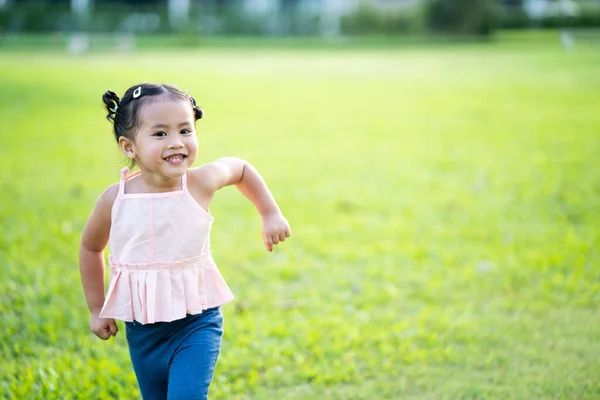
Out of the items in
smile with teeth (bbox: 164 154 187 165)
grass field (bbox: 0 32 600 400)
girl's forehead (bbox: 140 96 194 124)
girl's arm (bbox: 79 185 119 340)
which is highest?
girl's forehead (bbox: 140 96 194 124)

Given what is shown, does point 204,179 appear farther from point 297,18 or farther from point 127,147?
point 297,18

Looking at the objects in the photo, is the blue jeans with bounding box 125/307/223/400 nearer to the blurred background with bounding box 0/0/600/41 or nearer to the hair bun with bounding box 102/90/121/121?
the hair bun with bounding box 102/90/121/121

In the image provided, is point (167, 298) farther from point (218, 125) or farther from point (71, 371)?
point (218, 125)

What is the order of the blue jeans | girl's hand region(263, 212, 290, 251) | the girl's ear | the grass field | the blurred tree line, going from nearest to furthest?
the blue jeans → the girl's ear → girl's hand region(263, 212, 290, 251) → the grass field → the blurred tree line

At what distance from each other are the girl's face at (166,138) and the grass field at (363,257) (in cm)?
28

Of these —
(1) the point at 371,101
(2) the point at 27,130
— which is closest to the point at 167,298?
(2) the point at 27,130

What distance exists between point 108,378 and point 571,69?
19.9 m

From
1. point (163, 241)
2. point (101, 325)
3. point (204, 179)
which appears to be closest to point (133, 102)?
point (204, 179)

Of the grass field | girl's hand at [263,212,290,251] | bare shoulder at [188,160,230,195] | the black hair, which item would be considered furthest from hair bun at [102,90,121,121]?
girl's hand at [263,212,290,251]

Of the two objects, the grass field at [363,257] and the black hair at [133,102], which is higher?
the black hair at [133,102]

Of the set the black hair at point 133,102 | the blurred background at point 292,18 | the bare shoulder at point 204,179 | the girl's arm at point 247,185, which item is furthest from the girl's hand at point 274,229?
the blurred background at point 292,18

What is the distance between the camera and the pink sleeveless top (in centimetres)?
246

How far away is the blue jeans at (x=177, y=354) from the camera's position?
239 cm

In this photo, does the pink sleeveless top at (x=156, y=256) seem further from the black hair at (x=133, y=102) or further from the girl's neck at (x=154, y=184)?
the black hair at (x=133, y=102)
